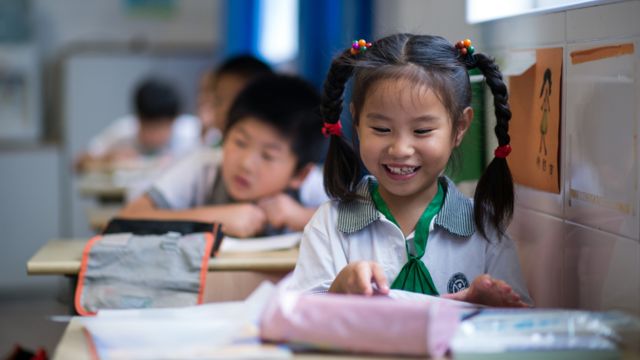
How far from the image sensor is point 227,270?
1717mm

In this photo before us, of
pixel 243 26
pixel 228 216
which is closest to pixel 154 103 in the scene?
pixel 243 26

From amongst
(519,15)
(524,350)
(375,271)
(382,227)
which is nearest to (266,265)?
(382,227)

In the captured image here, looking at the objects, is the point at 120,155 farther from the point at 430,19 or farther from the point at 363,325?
the point at 363,325

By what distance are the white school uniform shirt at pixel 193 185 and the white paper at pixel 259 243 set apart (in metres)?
0.32

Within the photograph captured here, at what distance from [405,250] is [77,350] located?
0.52m

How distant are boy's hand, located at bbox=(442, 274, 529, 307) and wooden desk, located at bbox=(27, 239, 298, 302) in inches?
21.1

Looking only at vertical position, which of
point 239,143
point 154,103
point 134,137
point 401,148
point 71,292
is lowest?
point 134,137

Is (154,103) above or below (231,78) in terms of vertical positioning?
below

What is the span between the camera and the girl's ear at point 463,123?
1368mm

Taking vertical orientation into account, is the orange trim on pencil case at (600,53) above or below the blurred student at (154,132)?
above

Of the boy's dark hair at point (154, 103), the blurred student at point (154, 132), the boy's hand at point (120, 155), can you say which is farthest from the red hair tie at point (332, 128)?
the boy's dark hair at point (154, 103)

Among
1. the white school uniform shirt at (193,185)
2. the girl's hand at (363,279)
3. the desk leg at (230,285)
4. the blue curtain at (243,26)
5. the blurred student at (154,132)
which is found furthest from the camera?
the blue curtain at (243,26)

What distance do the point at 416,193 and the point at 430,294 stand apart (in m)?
0.16

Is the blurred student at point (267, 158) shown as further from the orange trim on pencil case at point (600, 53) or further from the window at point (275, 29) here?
the window at point (275, 29)
